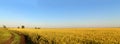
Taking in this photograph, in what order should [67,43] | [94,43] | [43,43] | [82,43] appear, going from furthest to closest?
Answer: [43,43], [67,43], [82,43], [94,43]

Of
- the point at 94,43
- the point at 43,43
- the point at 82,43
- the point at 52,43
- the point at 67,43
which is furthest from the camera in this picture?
the point at 43,43

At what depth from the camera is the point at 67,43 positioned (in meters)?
14.5

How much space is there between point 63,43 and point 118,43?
464 cm

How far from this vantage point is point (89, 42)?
13.2 meters

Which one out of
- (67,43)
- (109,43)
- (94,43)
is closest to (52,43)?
(67,43)

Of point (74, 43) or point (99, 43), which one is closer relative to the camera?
point (99, 43)

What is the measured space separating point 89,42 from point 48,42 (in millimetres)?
5117

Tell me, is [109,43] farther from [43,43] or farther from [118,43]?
[43,43]

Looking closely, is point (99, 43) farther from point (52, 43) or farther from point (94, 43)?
point (52, 43)

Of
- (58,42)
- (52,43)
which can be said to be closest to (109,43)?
(58,42)

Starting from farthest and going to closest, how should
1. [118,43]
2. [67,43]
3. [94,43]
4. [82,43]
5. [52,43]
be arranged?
[52,43]
[67,43]
[82,43]
[94,43]
[118,43]

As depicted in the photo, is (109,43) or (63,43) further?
(63,43)

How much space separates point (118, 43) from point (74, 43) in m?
3.67

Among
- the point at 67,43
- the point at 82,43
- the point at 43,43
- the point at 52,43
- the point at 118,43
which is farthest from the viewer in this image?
the point at 43,43
